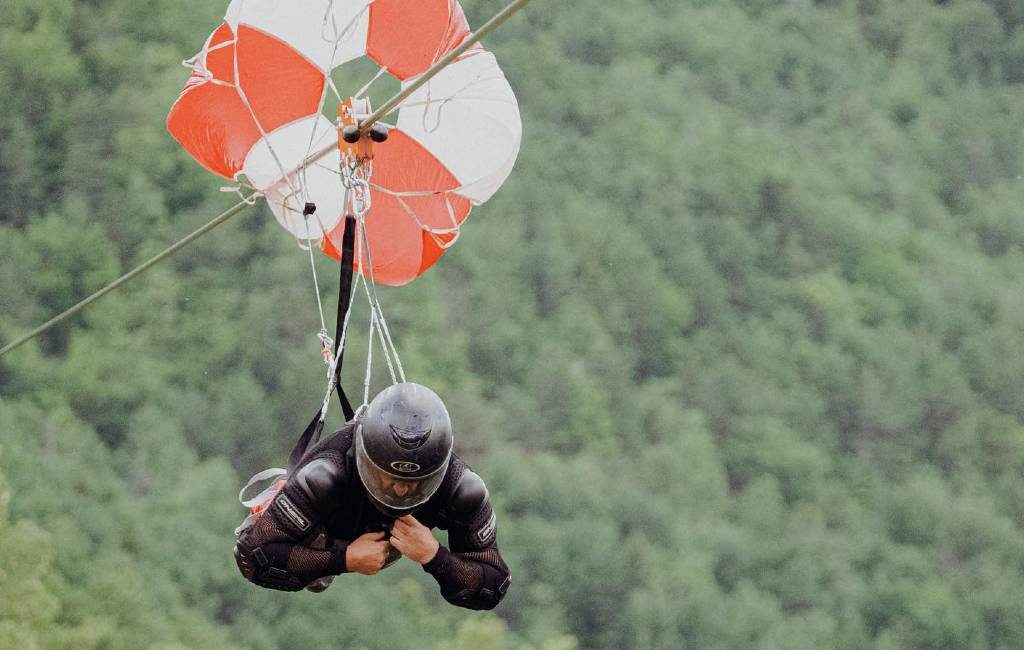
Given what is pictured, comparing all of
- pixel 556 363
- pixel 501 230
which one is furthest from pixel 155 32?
pixel 556 363

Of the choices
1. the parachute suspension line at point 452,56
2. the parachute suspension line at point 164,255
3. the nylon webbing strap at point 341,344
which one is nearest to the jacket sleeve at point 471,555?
the nylon webbing strap at point 341,344

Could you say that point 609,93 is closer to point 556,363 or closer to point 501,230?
point 501,230

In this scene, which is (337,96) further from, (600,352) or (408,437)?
(600,352)

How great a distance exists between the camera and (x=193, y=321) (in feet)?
182

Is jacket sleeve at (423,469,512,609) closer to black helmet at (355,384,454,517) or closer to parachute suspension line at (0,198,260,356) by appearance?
black helmet at (355,384,454,517)

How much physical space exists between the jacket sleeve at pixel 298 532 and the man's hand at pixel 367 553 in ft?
0.13

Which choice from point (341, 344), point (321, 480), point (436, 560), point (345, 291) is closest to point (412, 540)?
point (436, 560)

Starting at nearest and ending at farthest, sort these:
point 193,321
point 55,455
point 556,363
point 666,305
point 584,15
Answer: point 55,455 → point 193,321 → point 556,363 → point 666,305 → point 584,15

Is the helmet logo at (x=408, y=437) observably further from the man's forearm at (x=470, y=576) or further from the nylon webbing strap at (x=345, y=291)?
the nylon webbing strap at (x=345, y=291)

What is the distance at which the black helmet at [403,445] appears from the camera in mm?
7574

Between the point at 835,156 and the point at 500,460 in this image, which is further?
the point at 835,156

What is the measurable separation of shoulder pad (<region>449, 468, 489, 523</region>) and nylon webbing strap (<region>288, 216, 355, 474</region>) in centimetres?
65

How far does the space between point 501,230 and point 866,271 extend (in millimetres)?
14047

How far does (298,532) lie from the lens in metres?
7.96
